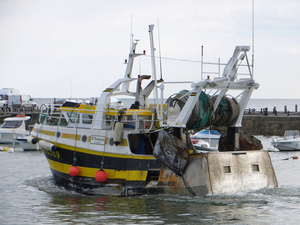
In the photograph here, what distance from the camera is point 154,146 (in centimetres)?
1242

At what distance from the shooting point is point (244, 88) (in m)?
12.4

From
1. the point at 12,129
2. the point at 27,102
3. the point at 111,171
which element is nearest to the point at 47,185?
the point at 111,171

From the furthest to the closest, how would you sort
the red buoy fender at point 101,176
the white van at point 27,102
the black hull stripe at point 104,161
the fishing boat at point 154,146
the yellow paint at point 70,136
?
the white van at point 27,102 → the yellow paint at point 70,136 → the red buoy fender at point 101,176 → the black hull stripe at point 104,161 → the fishing boat at point 154,146

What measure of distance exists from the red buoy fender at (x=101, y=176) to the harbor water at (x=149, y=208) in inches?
23.2

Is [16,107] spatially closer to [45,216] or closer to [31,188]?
[31,188]

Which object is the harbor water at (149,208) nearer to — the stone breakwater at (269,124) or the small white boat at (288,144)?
the small white boat at (288,144)

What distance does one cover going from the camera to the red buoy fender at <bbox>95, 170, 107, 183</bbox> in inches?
479

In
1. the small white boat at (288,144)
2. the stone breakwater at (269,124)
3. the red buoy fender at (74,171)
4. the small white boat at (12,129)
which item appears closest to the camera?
the red buoy fender at (74,171)

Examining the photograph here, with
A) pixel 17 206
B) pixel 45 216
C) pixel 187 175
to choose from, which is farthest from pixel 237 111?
pixel 17 206

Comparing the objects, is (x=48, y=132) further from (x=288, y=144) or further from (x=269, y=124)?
(x=269, y=124)

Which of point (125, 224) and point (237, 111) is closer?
point (125, 224)

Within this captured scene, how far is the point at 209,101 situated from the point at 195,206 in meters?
3.13

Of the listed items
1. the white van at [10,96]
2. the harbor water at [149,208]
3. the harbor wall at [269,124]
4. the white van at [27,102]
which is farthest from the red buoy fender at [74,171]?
the white van at [10,96]

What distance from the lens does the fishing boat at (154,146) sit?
11.3 meters
